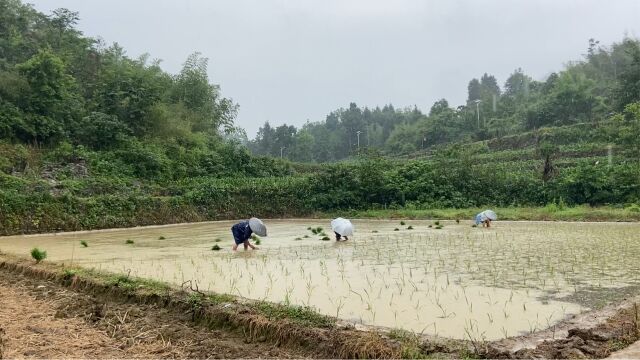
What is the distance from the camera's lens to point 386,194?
26.9 meters

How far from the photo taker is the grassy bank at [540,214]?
17.6m

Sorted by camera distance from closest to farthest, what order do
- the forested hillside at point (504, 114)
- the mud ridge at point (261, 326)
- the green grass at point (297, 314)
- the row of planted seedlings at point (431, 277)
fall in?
the mud ridge at point (261, 326) → the green grass at point (297, 314) → the row of planted seedlings at point (431, 277) → the forested hillside at point (504, 114)

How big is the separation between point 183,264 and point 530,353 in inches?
247

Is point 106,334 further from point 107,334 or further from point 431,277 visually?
point 431,277

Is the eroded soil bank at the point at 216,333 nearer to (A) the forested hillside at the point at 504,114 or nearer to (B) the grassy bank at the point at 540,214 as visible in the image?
(B) the grassy bank at the point at 540,214

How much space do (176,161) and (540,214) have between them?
20955mm

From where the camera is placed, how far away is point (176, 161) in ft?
100

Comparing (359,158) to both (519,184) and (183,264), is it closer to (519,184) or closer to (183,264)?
(519,184)

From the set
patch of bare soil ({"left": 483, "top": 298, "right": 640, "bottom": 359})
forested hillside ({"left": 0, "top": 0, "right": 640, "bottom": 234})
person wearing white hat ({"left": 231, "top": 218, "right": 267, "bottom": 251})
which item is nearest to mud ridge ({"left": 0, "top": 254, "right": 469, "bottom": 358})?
patch of bare soil ({"left": 483, "top": 298, "right": 640, "bottom": 359})

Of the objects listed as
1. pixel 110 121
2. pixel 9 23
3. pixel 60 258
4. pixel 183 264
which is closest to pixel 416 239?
pixel 183 264

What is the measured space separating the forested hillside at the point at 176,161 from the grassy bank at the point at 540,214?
1649 millimetres

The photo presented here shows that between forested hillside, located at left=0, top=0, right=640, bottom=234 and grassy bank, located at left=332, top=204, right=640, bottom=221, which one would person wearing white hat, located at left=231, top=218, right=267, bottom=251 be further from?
grassy bank, located at left=332, top=204, right=640, bottom=221

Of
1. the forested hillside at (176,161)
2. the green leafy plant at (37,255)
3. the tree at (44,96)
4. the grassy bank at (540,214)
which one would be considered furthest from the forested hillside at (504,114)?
the green leafy plant at (37,255)

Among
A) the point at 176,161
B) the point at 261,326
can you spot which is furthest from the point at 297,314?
the point at 176,161
